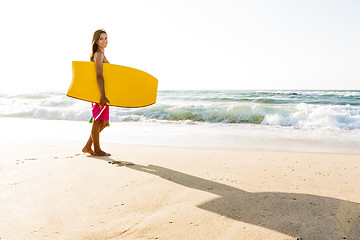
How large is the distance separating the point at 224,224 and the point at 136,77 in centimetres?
256

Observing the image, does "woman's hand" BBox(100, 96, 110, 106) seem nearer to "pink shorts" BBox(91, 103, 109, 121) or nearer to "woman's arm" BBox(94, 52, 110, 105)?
"woman's arm" BBox(94, 52, 110, 105)

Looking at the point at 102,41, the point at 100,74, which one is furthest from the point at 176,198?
the point at 102,41

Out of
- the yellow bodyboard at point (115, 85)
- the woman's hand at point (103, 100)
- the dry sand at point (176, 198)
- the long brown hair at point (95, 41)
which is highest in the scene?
the long brown hair at point (95, 41)

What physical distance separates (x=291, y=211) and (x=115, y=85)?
2505mm

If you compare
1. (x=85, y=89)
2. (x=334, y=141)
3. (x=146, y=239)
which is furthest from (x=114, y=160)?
(x=334, y=141)

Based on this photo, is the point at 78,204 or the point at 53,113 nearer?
the point at 78,204

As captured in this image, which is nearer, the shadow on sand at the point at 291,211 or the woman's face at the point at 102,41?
the shadow on sand at the point at 291,211

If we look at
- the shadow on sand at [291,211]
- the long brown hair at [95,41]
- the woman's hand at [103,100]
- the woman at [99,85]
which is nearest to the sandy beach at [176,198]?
the shadow on sand at [291,211]

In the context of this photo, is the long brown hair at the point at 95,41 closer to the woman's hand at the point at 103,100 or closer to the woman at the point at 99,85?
the woman at the point at 99,85

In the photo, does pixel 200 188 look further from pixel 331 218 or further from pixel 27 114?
pixel 27 114

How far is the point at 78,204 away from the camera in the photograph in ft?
6.37

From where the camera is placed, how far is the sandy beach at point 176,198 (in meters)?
1.58

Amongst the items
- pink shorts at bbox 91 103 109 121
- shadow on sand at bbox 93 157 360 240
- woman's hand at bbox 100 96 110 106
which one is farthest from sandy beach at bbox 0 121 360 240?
woman's hand at bbox 100 96 110 106

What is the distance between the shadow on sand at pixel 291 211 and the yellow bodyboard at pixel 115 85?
168 centimetres
